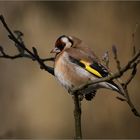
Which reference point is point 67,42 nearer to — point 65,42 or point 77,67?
point 65,42

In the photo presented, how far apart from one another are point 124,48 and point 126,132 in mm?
781

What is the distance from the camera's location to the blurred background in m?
6.53

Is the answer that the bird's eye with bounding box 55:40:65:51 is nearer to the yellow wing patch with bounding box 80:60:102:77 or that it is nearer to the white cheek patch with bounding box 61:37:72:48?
the white cheek patch with bounding box 61:37:72:48

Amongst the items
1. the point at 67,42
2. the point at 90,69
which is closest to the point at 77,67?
the point at 90,69

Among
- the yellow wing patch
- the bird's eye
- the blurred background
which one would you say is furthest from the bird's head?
the blurred background

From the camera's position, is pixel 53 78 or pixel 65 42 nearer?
pixel 65 42

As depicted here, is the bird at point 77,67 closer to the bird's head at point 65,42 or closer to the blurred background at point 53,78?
the bird's head at point 65,42

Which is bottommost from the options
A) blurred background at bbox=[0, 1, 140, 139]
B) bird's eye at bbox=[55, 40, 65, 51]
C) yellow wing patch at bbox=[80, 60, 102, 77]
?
yellow wing patch at bbox=[80, 60, 102, 77]

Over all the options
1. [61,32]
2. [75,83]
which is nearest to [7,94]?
[61,32]

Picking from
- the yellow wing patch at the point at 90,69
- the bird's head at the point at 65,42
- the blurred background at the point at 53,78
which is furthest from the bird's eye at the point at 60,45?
the blurred background at the point at 53,78

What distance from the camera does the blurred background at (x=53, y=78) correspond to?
653cm

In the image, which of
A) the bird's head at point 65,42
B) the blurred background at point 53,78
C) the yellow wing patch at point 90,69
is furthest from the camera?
the blurred background at point 53,78

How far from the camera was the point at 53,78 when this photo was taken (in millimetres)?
6754

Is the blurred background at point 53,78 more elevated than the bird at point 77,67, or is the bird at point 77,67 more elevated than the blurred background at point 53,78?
the blurred background at point 53,78
